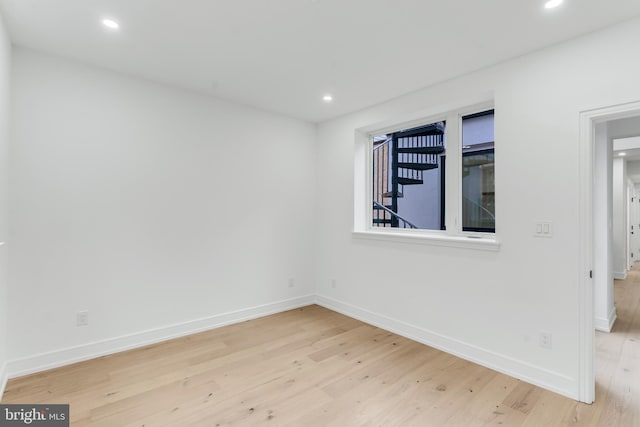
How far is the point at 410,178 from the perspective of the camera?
3.81 metres

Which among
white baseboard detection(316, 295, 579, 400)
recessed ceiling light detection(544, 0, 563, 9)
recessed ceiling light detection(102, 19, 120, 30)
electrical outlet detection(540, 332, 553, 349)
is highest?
recessed ceiling light detection(102, 19, 120, 30)

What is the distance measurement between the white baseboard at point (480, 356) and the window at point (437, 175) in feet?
3.43

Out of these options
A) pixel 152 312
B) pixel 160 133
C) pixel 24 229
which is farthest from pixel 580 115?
pixel 24 229

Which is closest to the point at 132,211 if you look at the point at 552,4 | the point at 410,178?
the point at 410,178

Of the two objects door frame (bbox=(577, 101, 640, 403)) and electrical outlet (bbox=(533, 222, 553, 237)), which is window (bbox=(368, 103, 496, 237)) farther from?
door frame (bbox=(577, 101, 640, 403))

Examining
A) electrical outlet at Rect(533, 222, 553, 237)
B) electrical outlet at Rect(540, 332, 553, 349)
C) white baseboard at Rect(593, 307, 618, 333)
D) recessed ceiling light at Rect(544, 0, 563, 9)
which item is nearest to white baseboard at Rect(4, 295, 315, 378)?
electrical outlet at Rect(540, 332, 553, 349)

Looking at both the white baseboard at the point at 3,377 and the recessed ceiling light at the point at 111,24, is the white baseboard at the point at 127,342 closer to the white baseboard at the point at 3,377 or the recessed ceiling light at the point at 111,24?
the white baseboard at the point at 3,377

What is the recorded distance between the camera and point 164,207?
3.12m

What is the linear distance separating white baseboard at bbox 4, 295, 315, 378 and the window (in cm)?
191

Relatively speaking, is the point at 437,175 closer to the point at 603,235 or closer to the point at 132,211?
the point at 603,235

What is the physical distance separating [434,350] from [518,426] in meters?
1.06

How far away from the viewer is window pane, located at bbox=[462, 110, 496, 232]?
2916 millimetres

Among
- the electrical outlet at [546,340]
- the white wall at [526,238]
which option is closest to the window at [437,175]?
the white wall at [526,238]

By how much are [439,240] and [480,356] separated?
1.06 metres
